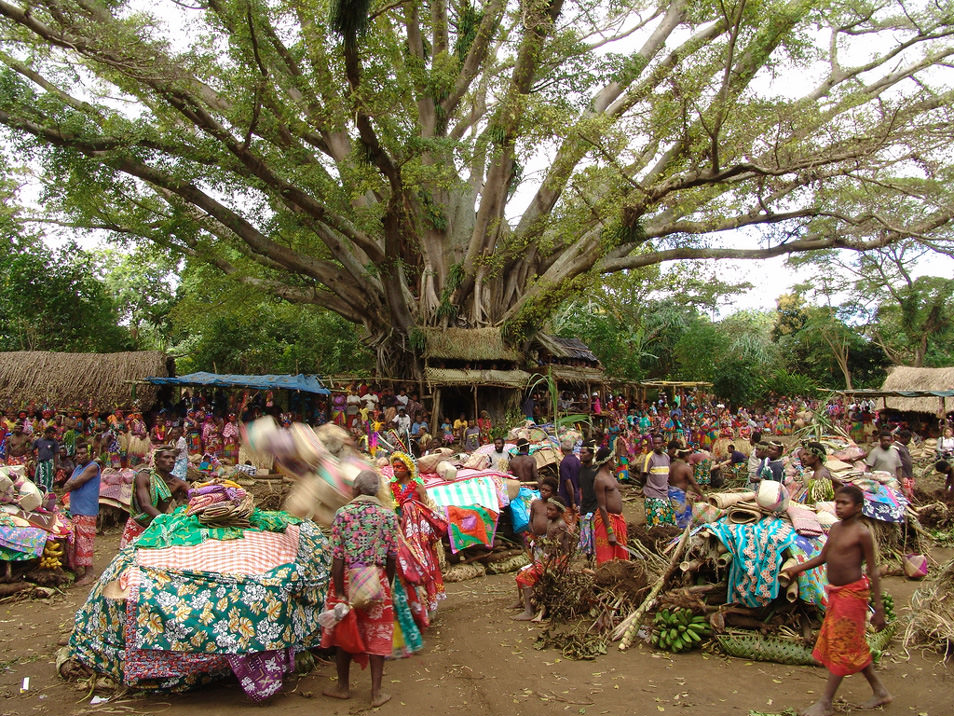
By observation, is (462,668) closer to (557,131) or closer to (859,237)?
(557,131)

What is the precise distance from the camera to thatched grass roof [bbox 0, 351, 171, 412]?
1739 centimetres

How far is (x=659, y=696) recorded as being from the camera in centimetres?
459

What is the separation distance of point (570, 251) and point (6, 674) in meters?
15.5

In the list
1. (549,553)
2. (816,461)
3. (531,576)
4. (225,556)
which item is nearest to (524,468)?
(531,576)

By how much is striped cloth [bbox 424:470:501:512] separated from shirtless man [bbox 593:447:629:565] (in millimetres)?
1408

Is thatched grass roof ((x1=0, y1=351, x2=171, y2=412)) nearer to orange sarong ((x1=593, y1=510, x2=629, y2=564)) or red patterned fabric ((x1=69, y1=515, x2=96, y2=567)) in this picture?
red patterned fabric ((x1=69, y1=515, x2=96, y2=567))

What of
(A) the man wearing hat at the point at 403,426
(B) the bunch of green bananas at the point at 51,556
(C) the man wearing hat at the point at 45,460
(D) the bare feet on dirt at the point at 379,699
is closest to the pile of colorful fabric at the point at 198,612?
(D) the bare feet on dirt at the point at 379,699

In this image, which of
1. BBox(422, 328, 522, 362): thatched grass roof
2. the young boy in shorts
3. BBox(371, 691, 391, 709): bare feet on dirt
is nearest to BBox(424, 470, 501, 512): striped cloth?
BBox(371, 691, 391, 709): bare feet on dirt

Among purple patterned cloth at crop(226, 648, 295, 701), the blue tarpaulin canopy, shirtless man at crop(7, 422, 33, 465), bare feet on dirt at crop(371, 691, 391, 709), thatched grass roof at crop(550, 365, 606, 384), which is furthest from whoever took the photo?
thatched grass roof at crop(550, 365, 606, 384)

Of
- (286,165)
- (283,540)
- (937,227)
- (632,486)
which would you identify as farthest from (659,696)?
(937,227)

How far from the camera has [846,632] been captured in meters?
4.16

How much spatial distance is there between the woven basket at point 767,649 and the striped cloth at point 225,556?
3209 millimetres

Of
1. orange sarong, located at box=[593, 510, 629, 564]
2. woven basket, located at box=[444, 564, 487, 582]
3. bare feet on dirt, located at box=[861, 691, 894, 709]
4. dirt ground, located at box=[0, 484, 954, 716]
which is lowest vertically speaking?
woven basket, located at box=[444, 564, 487, 582]

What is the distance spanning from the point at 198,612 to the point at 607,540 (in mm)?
3898
